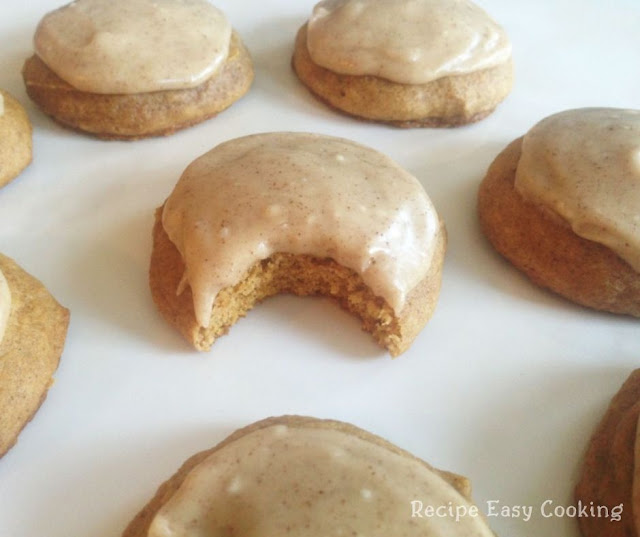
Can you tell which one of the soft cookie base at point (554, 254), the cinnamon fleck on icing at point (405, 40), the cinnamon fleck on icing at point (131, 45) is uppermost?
the cinnamon fleck on icing at point (405, 40)

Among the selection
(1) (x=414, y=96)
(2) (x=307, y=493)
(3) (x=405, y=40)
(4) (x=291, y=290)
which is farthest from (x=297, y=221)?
(3) (x=405, y=40)

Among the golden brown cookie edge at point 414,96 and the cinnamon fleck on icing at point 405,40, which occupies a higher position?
the cinnamon fleck on icing at point 405,40

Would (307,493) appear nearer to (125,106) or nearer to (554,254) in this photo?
(554,254)

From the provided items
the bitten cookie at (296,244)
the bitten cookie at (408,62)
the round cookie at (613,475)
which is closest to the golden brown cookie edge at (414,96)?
the bitten cookie at (408,62)

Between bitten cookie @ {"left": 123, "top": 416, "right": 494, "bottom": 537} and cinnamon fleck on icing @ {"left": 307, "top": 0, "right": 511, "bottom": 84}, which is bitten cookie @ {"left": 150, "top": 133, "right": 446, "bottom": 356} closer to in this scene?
bitten cookie @ {"left": 123, "top": 416, "right": 494, "bottom": 537}

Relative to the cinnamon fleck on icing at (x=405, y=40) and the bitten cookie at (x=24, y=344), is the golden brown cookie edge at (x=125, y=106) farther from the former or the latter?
the bitten cookie at (x=24, y=344)

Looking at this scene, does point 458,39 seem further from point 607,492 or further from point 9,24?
point 9,24
